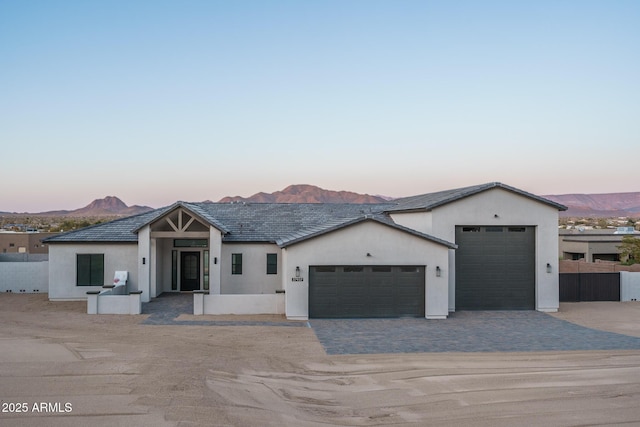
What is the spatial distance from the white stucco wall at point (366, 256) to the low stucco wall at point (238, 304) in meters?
0.99

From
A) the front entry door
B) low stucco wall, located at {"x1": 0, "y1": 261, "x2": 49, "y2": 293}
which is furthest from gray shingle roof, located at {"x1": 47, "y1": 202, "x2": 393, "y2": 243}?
low stucco wall, located at {"x1": 0, "y1": 261, "x2": 49, "y2": 293}

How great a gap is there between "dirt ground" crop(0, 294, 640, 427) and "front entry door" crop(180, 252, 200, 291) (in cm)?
1058

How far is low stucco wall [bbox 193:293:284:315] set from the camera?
72.7 feet

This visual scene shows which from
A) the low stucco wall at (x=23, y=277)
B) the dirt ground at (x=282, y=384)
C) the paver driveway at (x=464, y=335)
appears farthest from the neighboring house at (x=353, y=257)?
the dirt ground at (x=282, y=384)

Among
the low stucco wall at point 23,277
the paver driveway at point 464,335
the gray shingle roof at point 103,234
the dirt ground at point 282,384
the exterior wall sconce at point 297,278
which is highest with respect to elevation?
the gray shingle roof at point 103,234

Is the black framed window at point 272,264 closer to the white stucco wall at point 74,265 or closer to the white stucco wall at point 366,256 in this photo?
the white stucco wall at point 366,256

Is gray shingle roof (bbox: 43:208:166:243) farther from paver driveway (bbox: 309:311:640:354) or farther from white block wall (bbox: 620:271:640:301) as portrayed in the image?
white block wall (bbox: 620:271:640:301)

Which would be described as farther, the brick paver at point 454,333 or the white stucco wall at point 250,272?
the white stucco wall at point 250,272

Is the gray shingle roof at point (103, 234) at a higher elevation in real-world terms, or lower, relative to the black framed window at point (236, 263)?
higher

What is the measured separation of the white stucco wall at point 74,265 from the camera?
85.6ft

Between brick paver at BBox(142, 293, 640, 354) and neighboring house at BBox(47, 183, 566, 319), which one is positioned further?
neighboring house at BBox(47, 183, 566, 319)

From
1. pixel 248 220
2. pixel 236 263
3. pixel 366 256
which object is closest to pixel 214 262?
pixel 236 263

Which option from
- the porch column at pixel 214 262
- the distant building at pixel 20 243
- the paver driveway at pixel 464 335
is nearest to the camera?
the paver driveway at pixel 464 335

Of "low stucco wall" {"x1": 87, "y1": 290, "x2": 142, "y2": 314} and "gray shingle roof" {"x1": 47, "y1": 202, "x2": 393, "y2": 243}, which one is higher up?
"gray shingle roof" {"x1": 47, "y1": 202, "x2": 393, "y2": 243}
